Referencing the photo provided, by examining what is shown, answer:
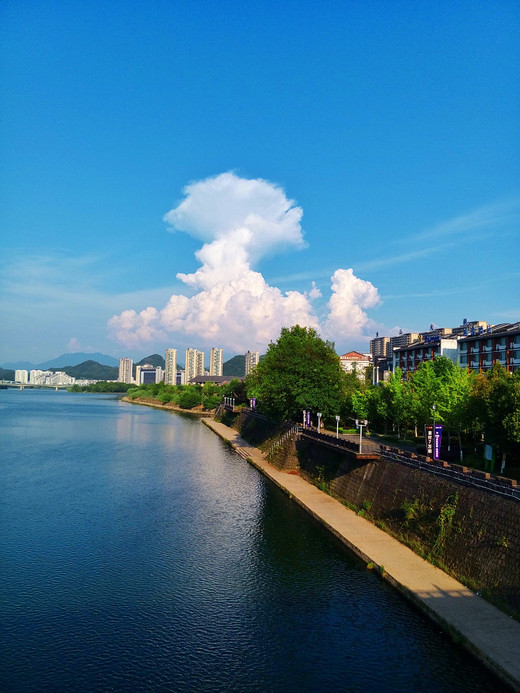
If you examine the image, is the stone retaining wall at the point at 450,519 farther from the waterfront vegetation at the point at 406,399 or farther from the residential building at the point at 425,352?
the residential building at the point at 425,352

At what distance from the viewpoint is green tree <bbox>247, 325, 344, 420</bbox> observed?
63344 millimetres

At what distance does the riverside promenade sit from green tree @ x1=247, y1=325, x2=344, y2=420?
2369 centimetres

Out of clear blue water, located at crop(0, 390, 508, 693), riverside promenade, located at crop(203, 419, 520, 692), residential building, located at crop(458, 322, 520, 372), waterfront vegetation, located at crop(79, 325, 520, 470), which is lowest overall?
clear blue water, located at crop(0, 390, 508, 693)

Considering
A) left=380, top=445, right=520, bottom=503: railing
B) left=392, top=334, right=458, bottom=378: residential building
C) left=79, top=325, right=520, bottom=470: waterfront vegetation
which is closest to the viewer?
left=380, top=445, right=520, bottom=503: railing

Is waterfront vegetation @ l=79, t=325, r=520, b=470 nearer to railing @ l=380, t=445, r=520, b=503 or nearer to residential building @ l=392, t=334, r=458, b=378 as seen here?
railing @ l=380, t=445, r=520, b=503

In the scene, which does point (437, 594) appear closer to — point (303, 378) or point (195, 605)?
point (195, 605)

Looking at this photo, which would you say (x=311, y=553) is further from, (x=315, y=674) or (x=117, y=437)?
(x=117, y=437)

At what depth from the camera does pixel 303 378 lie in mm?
64188

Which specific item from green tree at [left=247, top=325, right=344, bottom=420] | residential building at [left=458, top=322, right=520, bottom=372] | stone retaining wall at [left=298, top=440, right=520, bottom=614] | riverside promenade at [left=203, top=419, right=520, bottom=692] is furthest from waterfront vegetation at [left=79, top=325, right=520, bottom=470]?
residential building at [left=458, top=322, right=520, bottom=372]

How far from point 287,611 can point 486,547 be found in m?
9.63

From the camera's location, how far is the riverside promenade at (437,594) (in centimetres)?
1828

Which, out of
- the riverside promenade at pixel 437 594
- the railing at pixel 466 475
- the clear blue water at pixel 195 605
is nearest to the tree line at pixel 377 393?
the railing at pixel 466 475

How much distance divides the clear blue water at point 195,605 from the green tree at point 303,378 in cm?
2037

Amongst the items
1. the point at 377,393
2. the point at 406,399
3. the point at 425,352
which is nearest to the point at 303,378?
the point at 377,393
